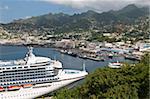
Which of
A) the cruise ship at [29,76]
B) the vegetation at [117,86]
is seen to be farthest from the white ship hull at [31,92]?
the vegetation at [117,86]

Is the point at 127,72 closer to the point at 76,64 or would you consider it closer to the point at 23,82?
the point at 23,82

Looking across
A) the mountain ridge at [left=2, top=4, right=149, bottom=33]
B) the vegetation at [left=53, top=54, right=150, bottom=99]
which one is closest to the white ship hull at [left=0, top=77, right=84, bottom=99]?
the vegetation at [left=53, top=54, right=150, bottom=99]

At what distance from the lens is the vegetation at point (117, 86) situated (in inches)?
336

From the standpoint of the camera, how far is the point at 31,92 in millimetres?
15609

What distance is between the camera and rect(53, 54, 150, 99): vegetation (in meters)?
8.55

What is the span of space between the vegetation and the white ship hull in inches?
198

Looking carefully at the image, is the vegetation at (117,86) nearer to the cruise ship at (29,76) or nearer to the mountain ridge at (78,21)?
the cruise ship at (29,76)

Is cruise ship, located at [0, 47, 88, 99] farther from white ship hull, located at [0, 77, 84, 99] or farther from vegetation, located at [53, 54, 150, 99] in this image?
vegetation, located at [53, 54, 150, 99]

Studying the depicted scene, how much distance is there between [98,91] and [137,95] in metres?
1.24

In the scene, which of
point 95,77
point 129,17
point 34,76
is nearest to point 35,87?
point 34,76

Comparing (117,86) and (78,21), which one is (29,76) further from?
(78,21)

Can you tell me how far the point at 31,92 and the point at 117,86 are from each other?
7237 millimetres

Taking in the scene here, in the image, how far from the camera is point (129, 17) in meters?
124

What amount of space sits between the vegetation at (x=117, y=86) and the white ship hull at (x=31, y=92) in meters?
5.03
